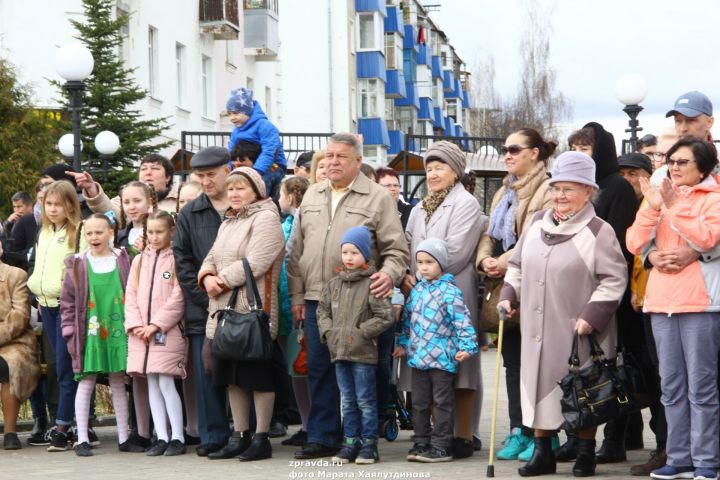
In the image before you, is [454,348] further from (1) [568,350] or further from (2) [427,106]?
(2) [427,106]

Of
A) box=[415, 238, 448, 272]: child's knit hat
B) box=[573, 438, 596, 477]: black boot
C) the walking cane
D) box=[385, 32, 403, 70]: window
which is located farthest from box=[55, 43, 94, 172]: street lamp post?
box=[385, 32, 403, 70]: window

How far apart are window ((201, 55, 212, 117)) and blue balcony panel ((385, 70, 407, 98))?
27.6 metres

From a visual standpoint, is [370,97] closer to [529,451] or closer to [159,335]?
[159,335]

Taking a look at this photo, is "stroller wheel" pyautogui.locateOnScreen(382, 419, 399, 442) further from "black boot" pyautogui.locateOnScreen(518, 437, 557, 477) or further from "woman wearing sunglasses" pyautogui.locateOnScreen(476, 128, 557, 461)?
"black boot" pyautogui.locateOnScreen(518, 437, 557, 477)

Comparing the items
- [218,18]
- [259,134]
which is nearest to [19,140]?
[259,134]

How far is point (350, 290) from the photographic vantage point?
8359mm

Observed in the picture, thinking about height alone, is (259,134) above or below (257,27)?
below

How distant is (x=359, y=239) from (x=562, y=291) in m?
1.44

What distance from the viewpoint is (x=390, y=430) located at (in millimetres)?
9773

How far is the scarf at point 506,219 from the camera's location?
27.7ft

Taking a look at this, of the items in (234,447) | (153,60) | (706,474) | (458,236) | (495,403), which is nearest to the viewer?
(706,474)

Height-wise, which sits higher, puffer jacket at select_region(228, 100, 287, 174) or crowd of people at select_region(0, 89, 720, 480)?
puffer jacket at select_region(228, 100, 287, 174)

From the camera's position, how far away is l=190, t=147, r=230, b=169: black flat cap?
30.1 ft

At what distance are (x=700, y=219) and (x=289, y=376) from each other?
132 inches
